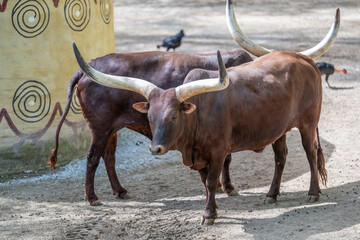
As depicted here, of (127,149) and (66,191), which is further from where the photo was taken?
(127,149)

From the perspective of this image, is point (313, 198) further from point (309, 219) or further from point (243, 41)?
point (243, 41)

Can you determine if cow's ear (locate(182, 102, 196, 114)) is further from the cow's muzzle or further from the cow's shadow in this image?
the cow's shadow

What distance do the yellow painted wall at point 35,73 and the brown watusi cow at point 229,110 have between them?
2.64 m

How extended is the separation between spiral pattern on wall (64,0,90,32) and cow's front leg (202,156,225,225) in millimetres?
3597

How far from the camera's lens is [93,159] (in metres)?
7.31

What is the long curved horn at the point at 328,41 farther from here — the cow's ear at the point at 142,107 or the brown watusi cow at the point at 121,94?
the cow's ear at the point at 142,107

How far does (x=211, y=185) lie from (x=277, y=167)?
3.54ft

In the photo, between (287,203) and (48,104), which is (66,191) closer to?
(48,104)

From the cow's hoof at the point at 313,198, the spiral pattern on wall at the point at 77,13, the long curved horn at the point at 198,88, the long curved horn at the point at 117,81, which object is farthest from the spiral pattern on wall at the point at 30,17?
the cow's hoof at the point at 313,198

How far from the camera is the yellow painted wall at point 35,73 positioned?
27.6ft

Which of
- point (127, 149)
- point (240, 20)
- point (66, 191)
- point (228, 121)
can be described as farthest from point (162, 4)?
point (228, 121)

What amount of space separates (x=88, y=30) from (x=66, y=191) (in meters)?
2.50

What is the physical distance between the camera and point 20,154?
8.61 m

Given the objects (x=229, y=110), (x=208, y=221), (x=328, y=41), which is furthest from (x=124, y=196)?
(x=328, y=41)
